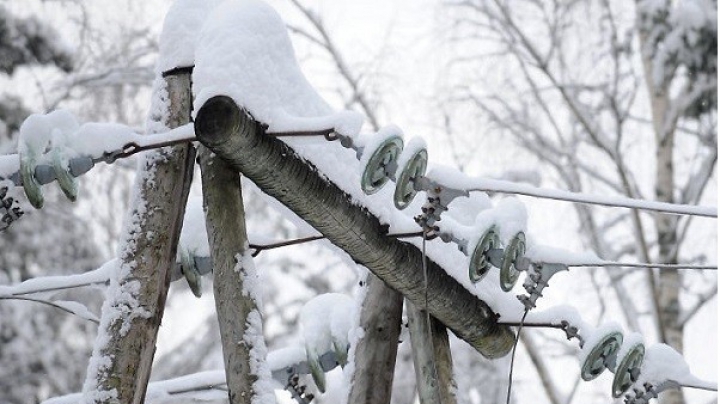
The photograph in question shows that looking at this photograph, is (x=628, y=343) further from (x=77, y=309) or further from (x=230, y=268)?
(x=77, y=309)

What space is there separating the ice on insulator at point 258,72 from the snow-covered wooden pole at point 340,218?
1.9 inches

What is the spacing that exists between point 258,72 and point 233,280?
0.56 m

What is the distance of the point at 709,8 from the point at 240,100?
8243mm

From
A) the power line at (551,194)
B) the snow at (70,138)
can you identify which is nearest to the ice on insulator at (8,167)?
the snow at (70,138)

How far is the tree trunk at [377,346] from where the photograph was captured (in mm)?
3539

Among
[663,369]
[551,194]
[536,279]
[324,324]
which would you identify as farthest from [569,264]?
[324,324]

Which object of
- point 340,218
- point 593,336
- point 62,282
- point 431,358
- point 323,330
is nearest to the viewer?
point 340,218

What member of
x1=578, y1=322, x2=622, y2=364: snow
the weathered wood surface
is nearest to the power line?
x1=578, y1=322, x2=622, y2=364: snow

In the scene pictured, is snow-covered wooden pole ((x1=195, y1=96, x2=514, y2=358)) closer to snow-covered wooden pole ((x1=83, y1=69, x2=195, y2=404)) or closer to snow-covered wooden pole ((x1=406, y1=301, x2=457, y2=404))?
snow-covered wooden pole ((x1=406, y1=301, x2=457, y2=404))

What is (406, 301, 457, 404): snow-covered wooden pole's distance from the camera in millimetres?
3516

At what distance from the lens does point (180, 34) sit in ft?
10.1

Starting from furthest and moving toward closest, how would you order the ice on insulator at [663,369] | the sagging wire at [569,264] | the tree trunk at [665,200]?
the tree trunk at [665,200] → the ice on insulator at [663,369] → the sagging wire at [569,264]

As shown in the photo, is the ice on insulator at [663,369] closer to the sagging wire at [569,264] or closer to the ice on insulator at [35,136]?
the sagging wire at [569,264]

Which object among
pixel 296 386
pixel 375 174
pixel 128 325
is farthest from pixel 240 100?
pixel 296 386
